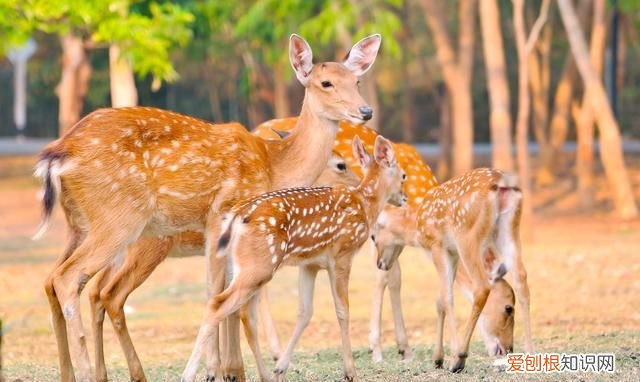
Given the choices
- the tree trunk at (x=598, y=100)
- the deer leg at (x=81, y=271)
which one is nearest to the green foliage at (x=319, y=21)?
the tree trunk at (x=598, y=100)

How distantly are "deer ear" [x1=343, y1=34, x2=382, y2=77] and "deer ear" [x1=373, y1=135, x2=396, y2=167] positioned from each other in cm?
47

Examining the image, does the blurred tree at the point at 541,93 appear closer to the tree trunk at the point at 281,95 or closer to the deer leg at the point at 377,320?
the tree trunk at the point at 281,95

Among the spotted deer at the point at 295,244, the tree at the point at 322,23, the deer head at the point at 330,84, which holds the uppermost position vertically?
the tree at the point at 322,23

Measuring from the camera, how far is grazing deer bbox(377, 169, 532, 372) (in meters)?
8.75

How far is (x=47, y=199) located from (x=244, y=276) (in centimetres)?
121

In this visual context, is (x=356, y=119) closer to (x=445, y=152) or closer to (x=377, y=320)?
(x=377, y=320)

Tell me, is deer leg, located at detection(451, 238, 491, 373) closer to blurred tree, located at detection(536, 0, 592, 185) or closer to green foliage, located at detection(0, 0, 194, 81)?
green foliage, located at detection(0, 0, 194, 81)

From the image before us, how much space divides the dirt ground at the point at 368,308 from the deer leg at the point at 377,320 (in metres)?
0.13

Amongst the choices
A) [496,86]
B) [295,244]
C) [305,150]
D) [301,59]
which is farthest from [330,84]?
[496,86]

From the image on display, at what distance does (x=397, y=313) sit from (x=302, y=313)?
1937mm

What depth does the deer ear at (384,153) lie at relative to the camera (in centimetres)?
912

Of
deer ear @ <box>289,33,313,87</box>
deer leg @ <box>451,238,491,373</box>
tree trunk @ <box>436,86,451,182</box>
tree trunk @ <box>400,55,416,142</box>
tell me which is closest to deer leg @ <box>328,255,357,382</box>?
deer leg @ <box>451,238,491,373</box>

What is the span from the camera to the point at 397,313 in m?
10.2

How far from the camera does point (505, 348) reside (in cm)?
955
